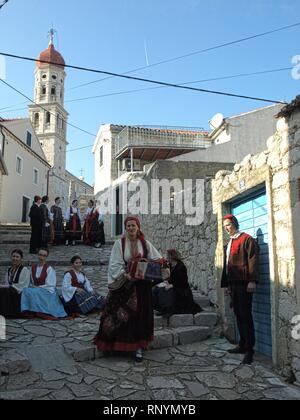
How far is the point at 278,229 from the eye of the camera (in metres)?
4.58

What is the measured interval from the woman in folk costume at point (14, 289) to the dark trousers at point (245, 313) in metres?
3.69

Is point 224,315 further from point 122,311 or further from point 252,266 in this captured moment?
point 122,311

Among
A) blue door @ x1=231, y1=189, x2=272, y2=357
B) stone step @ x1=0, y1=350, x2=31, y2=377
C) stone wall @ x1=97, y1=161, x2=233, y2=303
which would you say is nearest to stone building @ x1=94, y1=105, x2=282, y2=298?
stone wall @ x1=97, y1=161, x2=233, y2=303

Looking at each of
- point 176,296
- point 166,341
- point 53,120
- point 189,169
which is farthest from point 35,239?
point 53,120

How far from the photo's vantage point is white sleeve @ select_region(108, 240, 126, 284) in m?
4.70

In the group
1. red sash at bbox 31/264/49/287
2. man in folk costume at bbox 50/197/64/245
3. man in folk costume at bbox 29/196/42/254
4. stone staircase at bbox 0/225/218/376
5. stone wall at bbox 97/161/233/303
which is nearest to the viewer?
stone staircase at bbox 0/225/218/376

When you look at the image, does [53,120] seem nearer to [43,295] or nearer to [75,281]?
[75,281]

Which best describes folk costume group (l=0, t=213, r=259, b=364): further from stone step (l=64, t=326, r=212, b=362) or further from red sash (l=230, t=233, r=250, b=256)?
stone step (l=64, t=326, r=212, b=362)

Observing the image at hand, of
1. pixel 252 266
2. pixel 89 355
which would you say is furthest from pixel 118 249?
pixel 252 266

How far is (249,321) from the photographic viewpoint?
4738 millimetres

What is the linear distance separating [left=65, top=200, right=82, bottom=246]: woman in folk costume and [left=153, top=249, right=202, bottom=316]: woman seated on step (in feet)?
27.5

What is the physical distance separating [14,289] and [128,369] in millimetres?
2902

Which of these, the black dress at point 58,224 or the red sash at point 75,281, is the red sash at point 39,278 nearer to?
the red sash at point 75,281

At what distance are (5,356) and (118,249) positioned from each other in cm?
179
